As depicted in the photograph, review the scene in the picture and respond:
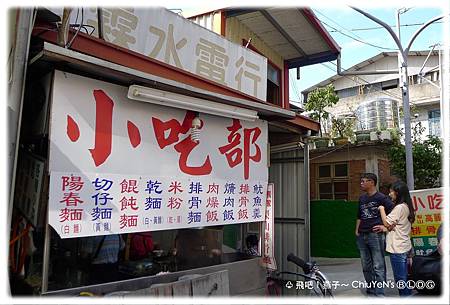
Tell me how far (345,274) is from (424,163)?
691 cm

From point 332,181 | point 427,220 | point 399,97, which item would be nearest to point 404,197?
point 427,220

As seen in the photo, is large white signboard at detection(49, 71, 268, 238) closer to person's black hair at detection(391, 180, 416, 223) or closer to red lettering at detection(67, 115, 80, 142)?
red lettering at detection(67, 115, 80, 142)

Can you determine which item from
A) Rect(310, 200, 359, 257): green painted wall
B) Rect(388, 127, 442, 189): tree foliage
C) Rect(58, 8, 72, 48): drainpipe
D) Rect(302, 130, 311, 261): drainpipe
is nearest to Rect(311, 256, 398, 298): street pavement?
Rect(310, 200, 359, 257): green painted wall

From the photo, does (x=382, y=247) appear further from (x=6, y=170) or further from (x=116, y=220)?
(x=6, y=170)

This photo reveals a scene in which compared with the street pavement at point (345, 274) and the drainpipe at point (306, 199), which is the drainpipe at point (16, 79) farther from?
the drainpipe at point (306, 199)

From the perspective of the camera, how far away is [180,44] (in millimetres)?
6105

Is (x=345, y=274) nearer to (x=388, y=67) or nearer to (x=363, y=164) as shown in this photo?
(x=363, y=164)

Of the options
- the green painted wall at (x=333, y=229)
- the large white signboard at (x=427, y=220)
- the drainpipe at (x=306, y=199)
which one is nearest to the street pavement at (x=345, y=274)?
the green painted wall at (x=333, y=229)

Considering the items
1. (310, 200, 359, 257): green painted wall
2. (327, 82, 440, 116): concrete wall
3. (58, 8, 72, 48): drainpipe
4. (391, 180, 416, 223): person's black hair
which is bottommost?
(310, 200, 359, 257): green painted wall

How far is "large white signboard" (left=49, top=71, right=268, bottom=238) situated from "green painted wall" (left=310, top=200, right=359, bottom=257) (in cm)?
538

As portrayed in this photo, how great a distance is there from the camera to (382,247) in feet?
18.6

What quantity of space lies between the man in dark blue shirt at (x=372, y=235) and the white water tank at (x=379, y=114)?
46.5ft

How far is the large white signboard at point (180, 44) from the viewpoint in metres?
5.32

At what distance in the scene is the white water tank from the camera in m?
18.9
